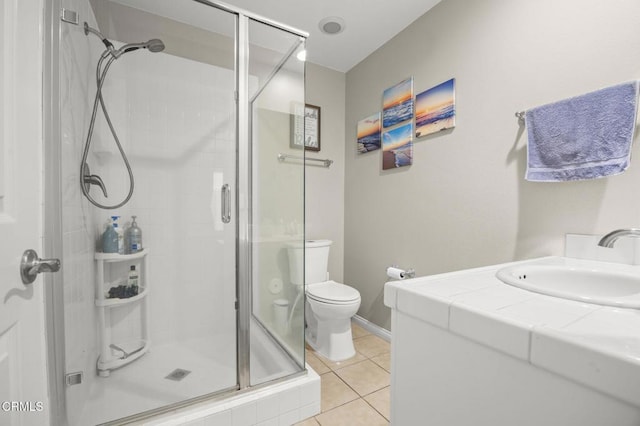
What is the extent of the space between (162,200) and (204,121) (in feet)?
2.17

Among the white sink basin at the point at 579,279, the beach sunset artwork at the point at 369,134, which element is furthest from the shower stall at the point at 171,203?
the white sink basin at the point at 579,279

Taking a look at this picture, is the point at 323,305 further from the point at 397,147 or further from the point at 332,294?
the point at 397,147

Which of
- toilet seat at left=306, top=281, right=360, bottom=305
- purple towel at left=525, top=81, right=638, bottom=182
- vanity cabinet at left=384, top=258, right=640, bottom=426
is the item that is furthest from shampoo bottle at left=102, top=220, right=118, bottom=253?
purple towel at left=525, top=81, right=638, bottom=182

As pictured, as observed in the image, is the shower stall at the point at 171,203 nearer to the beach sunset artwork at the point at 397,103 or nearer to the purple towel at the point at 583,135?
the beach sunset artwork at the point at 397,103

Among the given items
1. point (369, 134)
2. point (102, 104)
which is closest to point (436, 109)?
point (369, 134)

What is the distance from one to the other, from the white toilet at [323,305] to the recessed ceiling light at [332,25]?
159 cm

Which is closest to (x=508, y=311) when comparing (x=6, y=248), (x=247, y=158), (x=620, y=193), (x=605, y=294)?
(x=605, y=294)

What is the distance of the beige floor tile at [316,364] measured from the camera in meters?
1.74

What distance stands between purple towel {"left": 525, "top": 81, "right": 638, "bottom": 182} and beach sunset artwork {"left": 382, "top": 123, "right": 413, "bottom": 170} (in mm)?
780

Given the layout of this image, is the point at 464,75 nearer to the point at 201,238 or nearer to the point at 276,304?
the point at 276,304

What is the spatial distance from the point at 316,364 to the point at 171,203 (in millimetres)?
1516

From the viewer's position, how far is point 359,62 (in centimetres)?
245

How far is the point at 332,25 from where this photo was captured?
6.50 feet

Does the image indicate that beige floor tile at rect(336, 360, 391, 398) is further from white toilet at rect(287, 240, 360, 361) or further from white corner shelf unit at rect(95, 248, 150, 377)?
white corner shelf unit at rect(95, 248, 150, 377)
